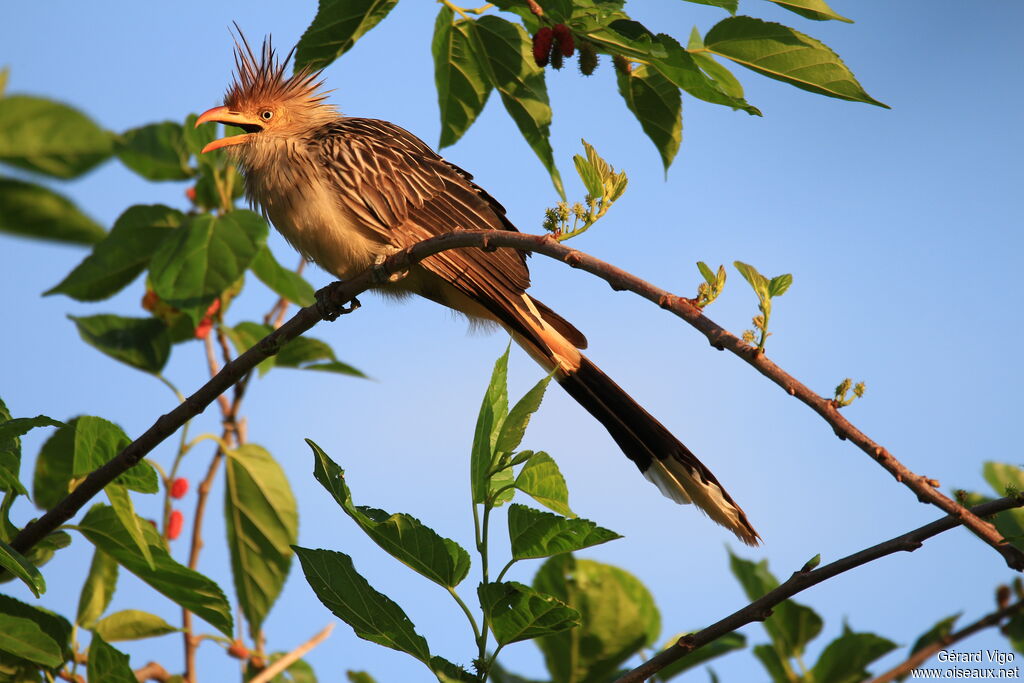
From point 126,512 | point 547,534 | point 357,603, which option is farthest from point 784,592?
point 126,512

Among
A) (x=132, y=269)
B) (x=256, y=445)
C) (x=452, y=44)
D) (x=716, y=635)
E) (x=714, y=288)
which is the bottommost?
(x=716, y=635)

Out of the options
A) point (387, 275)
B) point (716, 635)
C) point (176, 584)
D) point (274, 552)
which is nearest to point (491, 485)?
point (716, 635)

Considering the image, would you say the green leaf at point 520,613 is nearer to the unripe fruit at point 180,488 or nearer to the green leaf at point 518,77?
the green leaf at point 518,77

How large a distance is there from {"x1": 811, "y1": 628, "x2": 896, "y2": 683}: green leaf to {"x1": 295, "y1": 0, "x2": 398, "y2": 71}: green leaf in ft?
7.77

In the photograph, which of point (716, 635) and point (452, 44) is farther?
point (452, 44)

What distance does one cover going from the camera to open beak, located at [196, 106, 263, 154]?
14.5ft

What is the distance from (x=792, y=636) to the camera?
3.10 metres

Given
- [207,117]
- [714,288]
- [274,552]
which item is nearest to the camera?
[714,288]

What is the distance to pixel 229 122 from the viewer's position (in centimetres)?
490

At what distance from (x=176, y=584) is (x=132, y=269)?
171 centimetres

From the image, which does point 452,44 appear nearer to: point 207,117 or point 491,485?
point 491,485

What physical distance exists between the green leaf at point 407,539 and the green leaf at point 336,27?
3.97 ft

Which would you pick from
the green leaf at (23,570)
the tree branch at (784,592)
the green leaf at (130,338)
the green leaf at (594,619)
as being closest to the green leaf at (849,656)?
the green leaf at (594,619)

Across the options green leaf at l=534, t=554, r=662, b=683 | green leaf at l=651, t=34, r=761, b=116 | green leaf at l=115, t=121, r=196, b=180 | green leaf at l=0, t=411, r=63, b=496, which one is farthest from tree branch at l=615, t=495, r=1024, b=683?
green leaf at l=115, t=121, r=196, b=180
